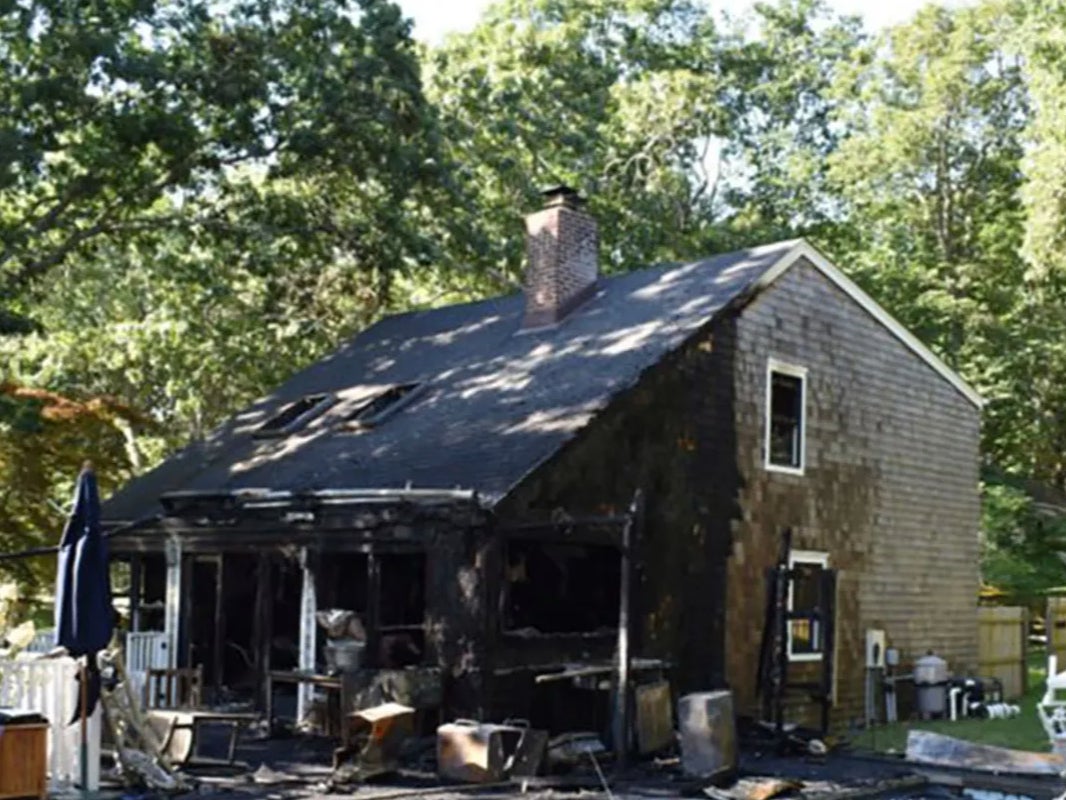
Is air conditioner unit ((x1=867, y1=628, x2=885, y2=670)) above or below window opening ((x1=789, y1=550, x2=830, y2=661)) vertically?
below

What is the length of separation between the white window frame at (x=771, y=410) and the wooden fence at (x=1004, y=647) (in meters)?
5.57

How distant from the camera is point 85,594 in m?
10.4

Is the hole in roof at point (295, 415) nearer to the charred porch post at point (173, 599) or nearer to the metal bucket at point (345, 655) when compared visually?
the charred porch post at point (173, 599)

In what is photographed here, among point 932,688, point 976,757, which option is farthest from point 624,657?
point 932,688

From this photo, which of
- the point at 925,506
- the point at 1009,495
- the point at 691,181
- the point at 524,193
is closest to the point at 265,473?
the point at 925,506

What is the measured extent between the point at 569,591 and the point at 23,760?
7.76m

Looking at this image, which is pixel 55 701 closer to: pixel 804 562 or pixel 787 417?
pixel 804 562

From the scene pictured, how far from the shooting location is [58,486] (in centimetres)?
2642

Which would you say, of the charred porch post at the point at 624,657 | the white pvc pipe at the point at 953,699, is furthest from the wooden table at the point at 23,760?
the white pvc pipe at the point at 953,699

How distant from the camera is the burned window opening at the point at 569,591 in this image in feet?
53.5

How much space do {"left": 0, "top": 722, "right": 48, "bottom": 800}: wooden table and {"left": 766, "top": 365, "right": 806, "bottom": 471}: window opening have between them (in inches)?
407

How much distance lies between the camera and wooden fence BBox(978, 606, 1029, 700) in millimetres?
21734

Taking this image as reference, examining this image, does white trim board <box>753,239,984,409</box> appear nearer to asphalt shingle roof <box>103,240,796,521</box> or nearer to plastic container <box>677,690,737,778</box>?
asphalt shingle roof <box>103,240,796,521</box>

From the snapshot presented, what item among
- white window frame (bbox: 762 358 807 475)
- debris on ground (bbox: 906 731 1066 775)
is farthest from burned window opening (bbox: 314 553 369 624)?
debris on ground (bbox: 906 731 1066 775)
